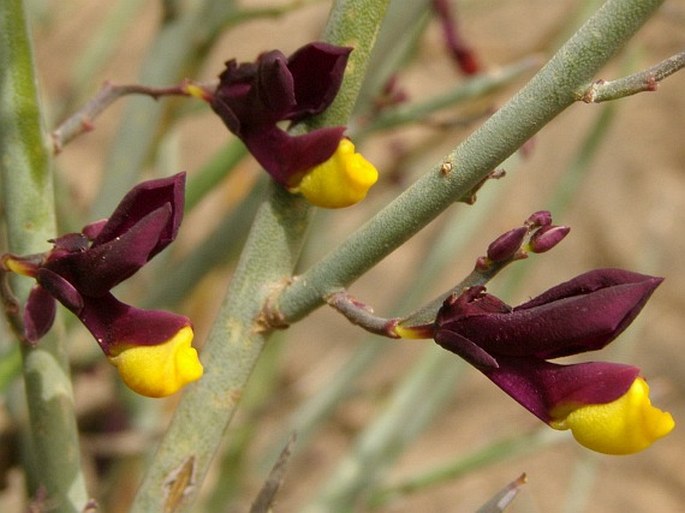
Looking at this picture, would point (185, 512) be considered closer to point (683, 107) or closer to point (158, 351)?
point (158, 351)

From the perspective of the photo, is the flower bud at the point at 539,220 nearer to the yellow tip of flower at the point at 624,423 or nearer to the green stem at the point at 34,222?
the yellow tip of flower at the point at 624,423

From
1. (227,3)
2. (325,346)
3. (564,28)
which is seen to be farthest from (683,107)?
(227,3)

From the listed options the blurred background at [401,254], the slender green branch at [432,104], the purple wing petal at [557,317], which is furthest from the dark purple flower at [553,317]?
the slender green branch at [432,104]

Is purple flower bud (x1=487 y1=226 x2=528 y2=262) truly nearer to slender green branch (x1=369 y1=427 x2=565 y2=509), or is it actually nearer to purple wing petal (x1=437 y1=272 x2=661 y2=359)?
purple wing petal (x1=437 y1=272 x2=661 y2=359)

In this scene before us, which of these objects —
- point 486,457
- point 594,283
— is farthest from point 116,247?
point 486,457

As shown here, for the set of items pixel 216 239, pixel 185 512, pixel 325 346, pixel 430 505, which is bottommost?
pixel 430 505

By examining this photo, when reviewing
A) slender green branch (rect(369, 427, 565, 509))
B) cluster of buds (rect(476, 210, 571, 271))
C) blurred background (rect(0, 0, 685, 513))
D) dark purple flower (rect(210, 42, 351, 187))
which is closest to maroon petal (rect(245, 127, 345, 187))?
dark purple flower (rect(210, 42, 351, 187))
